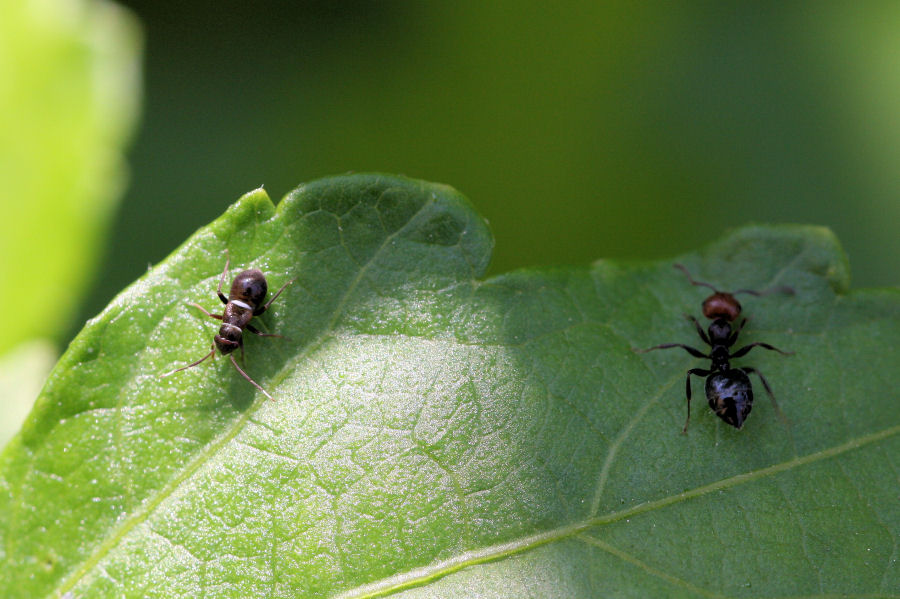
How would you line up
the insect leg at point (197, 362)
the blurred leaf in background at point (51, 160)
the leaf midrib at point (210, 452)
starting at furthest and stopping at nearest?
the blurred leaf in background at point (51, 160)
the insect leg at point (197, 362)
the leaf midrib at point (210, 452)

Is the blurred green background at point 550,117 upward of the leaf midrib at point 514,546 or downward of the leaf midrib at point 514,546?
upward

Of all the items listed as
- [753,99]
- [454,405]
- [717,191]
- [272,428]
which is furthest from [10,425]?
[753,99]

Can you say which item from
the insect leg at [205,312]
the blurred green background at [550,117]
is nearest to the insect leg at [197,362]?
the insect leg at [205,312]

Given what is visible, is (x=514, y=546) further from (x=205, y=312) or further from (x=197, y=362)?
→ (x=205, y=312)

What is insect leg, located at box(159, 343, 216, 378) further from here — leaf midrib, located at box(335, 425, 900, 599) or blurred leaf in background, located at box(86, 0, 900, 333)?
blurred leaf in background, located at box(86, 0, 900, 333)

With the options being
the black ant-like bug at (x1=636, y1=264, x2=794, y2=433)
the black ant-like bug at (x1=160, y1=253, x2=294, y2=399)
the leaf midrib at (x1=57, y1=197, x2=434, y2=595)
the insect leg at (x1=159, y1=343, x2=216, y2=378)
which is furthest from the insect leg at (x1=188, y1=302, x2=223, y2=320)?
the black ant-like bug at (x1=636, y1=264, x2=794, y2=433)

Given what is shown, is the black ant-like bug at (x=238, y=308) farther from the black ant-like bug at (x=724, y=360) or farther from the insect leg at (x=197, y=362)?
the black ant-like bug at (x=724, y=360)

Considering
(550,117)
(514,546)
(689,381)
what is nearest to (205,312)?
(514,546)
